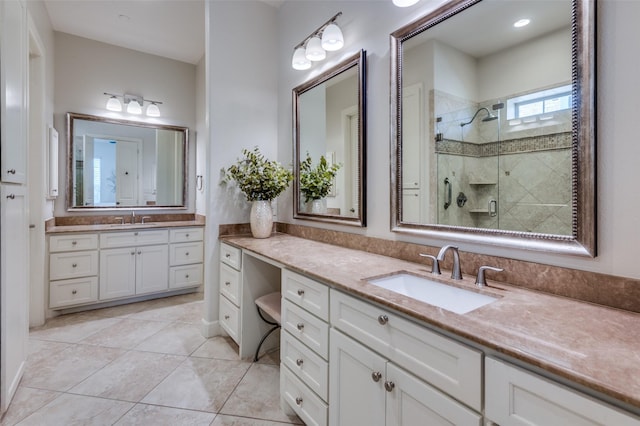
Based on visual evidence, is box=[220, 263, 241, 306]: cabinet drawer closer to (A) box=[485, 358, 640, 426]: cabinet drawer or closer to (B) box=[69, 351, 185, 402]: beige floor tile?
(B) box=[69, 351, 185, 402]: beige floor tile

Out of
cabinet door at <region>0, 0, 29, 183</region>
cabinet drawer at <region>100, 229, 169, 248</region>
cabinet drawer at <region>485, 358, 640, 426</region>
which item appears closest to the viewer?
cabinet drawer at <region>485, 358, 640, 426</region>

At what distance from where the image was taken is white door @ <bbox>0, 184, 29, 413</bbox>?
61.6 inches

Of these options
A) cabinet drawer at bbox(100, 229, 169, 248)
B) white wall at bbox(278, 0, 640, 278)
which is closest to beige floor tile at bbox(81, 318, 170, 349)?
cabinet drawer at bbox(100, 229, 169, 248)

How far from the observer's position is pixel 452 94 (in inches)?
56.7

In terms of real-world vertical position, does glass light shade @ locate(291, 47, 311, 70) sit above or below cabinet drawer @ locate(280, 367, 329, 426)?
above

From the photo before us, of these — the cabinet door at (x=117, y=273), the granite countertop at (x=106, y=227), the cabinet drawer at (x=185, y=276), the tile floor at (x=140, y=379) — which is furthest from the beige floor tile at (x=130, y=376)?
the granite countertop at (x=106, y=227)

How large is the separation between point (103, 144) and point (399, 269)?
3.66 m

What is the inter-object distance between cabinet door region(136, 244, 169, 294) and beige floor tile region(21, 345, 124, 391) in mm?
988

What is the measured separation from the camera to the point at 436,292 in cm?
132

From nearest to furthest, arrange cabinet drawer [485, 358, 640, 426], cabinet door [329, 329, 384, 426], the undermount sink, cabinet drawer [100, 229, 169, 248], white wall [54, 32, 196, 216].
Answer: cabinet drawer [485, 358, 640, 426]
cabinet door [329, 329, 384, 426]
the undermount sink
cabinet drawer [100, 229, 169, 248]
white wall [54, 32, 196, 216]

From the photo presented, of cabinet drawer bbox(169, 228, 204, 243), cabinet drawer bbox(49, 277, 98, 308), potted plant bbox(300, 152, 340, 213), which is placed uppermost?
potted plant bbox(300, 152, 340, 213)

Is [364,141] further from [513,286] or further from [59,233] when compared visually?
[59,233]

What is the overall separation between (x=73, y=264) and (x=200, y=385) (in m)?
2.05

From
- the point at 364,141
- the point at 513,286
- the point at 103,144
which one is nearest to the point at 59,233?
the point at 103,144
